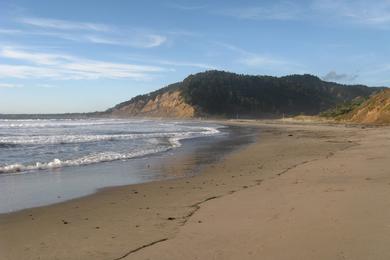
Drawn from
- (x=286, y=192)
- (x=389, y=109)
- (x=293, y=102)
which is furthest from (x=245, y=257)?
(x=293, y=102)

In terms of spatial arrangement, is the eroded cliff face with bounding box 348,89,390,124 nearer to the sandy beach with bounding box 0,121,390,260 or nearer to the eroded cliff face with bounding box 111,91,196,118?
the sandy beach with bounding box 0,121,390,260

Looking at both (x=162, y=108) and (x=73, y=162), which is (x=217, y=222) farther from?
(x=162, y=108)

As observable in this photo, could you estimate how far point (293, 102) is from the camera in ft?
517

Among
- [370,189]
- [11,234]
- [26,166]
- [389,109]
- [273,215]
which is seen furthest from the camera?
[389,109]

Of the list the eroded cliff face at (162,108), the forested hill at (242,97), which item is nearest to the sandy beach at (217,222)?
the eroded cliff face at (162,108)

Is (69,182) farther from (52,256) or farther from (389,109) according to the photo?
(389,109)

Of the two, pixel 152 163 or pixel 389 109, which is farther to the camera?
pixel 389 109

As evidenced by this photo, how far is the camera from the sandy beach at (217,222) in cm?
561

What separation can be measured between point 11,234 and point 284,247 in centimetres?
390

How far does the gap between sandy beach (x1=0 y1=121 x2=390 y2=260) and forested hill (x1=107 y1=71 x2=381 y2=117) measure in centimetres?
12678

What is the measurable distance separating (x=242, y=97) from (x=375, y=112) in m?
98.3

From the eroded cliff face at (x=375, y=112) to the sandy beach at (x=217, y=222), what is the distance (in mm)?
44089

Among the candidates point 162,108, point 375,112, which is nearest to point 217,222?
point 375,112

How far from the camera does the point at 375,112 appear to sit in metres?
55.5
